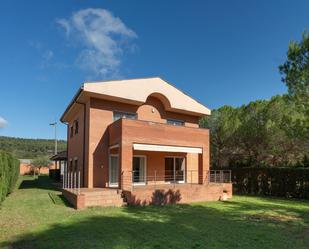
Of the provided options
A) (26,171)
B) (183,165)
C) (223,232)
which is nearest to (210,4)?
(183,165)

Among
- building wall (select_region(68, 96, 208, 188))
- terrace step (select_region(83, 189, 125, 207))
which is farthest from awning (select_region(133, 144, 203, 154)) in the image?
terrace step (select_region(83, 189, 125, 207))

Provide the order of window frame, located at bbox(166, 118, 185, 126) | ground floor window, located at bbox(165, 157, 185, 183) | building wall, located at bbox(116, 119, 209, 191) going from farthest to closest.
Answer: window frame, located at bbox(166, 118, 185, 126), ground floor window, located at bbox(165, 157, 185, 183), building wall, located at bbox(116, 119, 209, 191)

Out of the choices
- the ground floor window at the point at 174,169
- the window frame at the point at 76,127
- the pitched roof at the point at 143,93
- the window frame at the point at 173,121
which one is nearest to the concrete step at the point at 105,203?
the pitched roof at the point at 143,93

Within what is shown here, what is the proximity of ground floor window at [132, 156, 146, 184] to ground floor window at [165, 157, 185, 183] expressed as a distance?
2684 millimetres

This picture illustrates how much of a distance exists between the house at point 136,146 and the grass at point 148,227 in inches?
117

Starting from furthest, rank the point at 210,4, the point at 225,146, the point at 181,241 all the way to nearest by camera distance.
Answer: the point at 225,146, the point at 210,4, the point at 181,241

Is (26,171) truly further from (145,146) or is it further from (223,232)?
(223,232)

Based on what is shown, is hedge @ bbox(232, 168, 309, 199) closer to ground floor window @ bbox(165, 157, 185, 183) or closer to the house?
the house

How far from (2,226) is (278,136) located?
30.6 meters

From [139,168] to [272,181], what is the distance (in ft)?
45.7

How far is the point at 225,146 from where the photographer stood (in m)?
37.9

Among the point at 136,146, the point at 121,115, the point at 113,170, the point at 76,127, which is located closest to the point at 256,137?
the point at 121,115

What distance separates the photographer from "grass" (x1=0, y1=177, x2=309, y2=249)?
9.92 metres

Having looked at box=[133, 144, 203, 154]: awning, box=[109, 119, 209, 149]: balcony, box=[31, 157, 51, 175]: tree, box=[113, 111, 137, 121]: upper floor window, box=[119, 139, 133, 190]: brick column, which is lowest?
box=[31, 157, 51, 175]: tree
